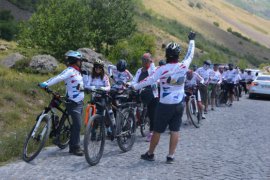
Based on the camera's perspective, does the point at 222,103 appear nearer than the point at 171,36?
Yes

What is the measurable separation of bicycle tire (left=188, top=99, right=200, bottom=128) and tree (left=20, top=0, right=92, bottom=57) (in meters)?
14.8

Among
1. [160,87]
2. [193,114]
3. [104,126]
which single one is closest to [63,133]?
[104,126]

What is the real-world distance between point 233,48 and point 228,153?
3090 inches

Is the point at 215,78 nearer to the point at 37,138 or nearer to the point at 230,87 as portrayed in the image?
the point at 230,87

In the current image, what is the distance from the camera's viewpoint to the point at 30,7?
56.6 metres

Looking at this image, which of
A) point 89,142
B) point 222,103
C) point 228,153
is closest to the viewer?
point 89,142

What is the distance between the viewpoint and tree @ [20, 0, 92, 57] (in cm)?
2759

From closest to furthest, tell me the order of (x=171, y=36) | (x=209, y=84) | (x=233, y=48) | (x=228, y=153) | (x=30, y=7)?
(x=228, y=153)
(x=209, y=84)
(x=30, y=7)
(x=171, y=36)
(x=233, y=48)

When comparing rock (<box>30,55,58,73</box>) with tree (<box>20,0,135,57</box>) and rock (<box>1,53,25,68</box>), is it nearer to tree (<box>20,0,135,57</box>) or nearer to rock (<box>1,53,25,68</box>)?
rock (<box>1,53,25,68</box>)

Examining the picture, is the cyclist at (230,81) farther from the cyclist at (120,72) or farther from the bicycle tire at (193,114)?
the cyclist at (120,72)

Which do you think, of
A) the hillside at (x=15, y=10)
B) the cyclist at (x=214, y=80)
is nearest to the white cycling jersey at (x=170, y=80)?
the cyclist at (x=214, y=80)

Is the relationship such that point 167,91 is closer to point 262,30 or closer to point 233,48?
point 233,48

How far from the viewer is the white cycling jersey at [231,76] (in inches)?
829

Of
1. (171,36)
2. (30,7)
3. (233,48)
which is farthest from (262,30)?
(30,7)
